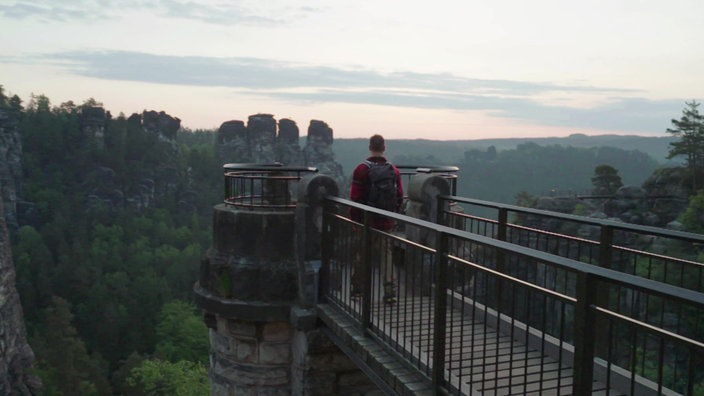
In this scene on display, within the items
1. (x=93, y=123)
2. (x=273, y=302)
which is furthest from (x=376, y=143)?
(x=93, y=123)

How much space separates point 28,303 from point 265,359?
7067 cm

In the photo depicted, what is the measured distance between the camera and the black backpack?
22.7ft

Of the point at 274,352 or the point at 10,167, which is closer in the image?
the point at 274,352

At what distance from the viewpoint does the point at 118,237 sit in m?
89.1

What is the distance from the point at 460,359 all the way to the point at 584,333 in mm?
1048

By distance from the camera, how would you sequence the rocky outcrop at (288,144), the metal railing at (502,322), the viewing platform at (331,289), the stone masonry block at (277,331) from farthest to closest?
the rocky outcrop at (288,144), the stone masonry block at (277,331), the viewing platform at (331,289), the metal railing at (502,322)

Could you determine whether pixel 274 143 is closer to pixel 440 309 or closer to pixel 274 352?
pixel 274 352

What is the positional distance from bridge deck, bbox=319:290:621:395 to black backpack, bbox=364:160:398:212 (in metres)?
1.27

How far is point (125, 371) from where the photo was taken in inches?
2052

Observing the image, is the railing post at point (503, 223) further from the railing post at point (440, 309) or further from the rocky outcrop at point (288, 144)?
the rocky outcrop at point (288, 144)

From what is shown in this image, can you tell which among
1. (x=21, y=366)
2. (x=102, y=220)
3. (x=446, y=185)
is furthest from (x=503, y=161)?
(x=446, y=185)

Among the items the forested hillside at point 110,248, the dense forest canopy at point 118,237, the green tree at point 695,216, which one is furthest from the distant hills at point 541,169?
the green tree at point 695,216

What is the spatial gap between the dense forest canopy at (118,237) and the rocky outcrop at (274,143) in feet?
17.1

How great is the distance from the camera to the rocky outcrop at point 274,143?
115 meters
